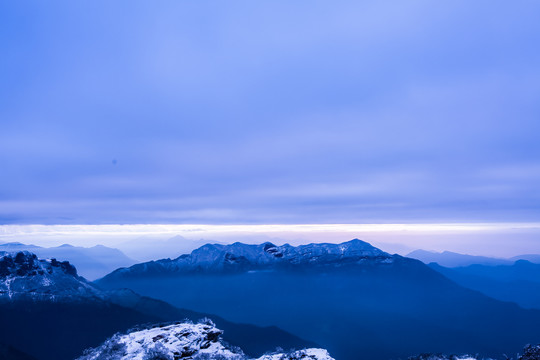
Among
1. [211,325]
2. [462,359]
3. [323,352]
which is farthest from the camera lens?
[211,325]

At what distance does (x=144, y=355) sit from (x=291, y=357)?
130ft

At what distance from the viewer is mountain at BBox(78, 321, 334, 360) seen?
88062 millimetres

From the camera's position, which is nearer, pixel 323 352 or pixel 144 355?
pixel 144 355

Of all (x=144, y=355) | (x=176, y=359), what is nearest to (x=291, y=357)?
(x=176, y=359)

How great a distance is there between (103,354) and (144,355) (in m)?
17.1

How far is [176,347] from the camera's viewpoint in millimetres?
91125

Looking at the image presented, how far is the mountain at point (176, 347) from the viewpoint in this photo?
88.1 meters

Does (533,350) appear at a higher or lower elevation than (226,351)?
higher

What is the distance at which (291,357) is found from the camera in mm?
88250

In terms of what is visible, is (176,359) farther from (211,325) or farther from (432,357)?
(432,357)

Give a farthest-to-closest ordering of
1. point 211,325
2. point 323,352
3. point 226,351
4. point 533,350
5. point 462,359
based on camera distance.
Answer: point 211,325 → point 226,351 → point 323,352 → point 462,359 → point 533,350

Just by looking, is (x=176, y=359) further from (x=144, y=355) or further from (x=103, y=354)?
(x=103, y=354)

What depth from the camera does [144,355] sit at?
86.1 m

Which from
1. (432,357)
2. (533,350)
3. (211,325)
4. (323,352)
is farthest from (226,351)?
(533,350)
